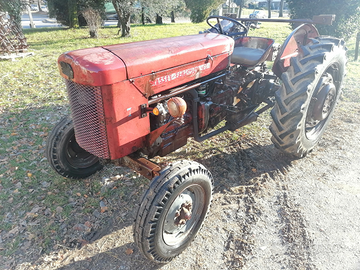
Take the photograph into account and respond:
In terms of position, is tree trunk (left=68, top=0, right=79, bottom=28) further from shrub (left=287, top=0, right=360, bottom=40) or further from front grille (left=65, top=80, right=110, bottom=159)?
front grille (left=65, top=80, right=110, bottom=159)

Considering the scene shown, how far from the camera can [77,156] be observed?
11.4 ft

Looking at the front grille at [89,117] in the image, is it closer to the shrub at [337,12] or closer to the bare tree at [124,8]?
the shrub at [337,12]

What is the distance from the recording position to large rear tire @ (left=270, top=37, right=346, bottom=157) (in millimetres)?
3396

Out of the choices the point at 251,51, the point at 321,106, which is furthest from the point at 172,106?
the point at 321,106

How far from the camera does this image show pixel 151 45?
9.05ft

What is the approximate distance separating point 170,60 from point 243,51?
193cm

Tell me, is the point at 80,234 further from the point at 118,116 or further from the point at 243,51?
the point at 243,51

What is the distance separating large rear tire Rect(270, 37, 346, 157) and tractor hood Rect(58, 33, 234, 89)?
36.1 inches

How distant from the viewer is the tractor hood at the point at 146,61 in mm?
2205

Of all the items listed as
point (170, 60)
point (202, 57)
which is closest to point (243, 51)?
point (202, 57)

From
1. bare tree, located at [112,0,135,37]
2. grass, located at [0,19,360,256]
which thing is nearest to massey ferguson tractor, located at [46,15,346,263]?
grass, located at [0,19,360,256]

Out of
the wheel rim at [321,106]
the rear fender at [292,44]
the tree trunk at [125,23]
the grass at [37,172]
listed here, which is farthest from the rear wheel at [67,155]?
the tree trunk at [125,23]

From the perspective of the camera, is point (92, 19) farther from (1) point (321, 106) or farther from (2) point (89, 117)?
(2) point (89, 117)

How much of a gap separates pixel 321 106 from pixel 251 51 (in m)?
1.30
